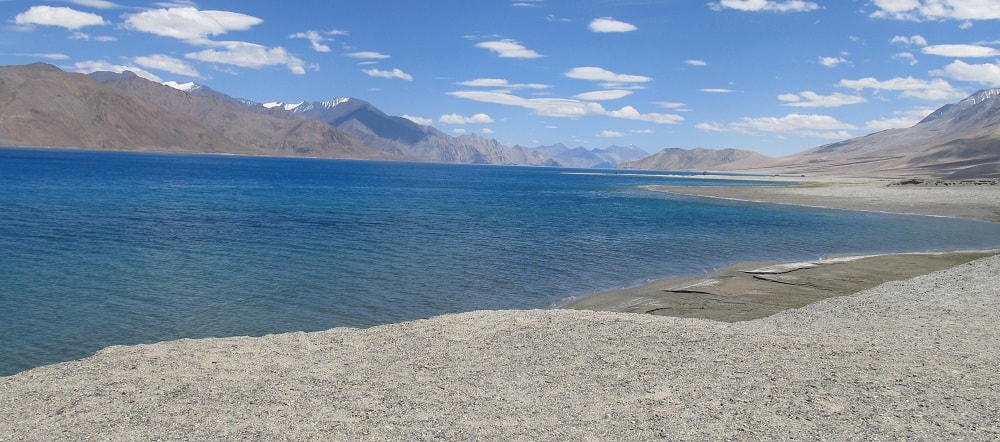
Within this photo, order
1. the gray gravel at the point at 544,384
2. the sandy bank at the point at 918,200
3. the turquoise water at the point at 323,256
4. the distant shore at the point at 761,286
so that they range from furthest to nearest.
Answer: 1. the sandy bank at the point at 918,200
2. the distant shore at the point at 761,286
3. the turquoise water at the point at 323,256
4. the gray gravel at the point at 544,384

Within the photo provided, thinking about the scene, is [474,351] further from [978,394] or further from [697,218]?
[697,218]

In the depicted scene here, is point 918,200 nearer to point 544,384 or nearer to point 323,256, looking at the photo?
point 323,256

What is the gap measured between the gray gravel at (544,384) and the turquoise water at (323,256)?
17.4 ft

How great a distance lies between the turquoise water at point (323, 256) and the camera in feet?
66.9

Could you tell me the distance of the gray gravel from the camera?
9805mm

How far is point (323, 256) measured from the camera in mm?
32469

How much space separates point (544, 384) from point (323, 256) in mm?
22497

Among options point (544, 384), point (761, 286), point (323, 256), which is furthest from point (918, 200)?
point (544, 384)

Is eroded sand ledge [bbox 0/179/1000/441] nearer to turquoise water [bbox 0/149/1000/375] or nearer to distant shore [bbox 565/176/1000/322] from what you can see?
distant shore [bbox 565/176/1000/322]

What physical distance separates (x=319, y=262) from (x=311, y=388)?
19435 millimetres

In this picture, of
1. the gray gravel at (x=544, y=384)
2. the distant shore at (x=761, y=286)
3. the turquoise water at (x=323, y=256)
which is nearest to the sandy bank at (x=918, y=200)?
the turquoise water at (x=323, y=256)

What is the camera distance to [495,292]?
25.3 metres

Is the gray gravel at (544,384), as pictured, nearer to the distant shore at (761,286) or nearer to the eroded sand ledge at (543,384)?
the eroded sand ledge at (543,384)

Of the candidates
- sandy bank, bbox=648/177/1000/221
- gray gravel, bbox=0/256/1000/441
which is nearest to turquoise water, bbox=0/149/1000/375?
gray gravel, bbox=0/256/1000/441
